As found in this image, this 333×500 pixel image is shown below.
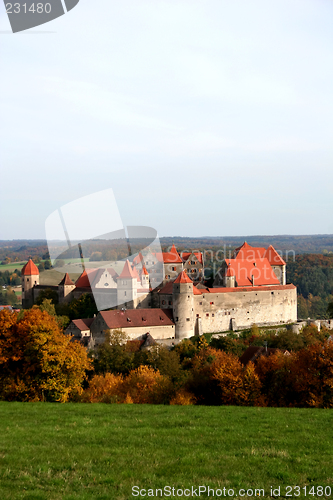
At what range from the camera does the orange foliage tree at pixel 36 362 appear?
17859mm

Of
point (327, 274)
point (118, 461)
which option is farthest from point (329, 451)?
point (327, 274)

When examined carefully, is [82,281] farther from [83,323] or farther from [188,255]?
[188,255]

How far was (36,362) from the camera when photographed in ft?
60.8

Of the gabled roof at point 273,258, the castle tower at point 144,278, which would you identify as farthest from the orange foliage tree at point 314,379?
the gabled roof at point 273,258

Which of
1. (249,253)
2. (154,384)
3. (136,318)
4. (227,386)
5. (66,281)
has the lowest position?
(136,318)

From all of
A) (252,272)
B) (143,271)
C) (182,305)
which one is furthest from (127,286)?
(252,272)

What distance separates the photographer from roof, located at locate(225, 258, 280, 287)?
152 feet

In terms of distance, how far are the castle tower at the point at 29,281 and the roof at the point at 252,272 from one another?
66.0 ft


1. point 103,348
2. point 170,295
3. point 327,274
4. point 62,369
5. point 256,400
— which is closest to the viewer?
point 256,400

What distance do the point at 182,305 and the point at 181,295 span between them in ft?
2.66

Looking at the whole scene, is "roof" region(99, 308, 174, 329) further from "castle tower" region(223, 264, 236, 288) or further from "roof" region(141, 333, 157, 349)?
"castle tower" region(223, 264, 236, 288)

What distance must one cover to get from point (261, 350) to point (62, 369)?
14.0 meters

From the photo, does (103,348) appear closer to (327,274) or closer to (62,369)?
(62,369)

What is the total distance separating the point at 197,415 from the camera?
36.8ft
